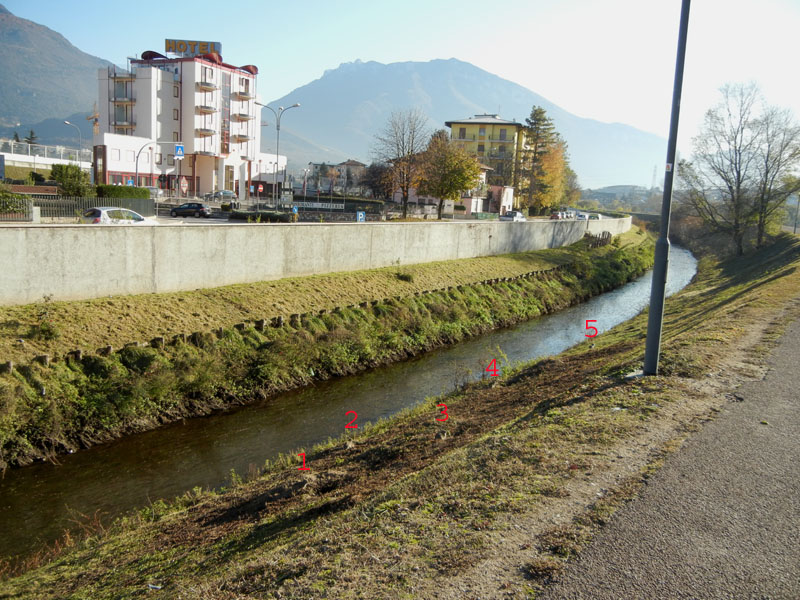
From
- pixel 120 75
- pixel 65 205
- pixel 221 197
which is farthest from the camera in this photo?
pixel 120 75

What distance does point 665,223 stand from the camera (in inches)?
408

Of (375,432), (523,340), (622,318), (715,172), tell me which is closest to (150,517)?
(375,432)

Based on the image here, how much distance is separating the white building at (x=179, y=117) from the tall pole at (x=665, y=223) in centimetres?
5819

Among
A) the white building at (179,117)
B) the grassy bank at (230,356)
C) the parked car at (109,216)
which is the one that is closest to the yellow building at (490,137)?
the white building at (179,117)

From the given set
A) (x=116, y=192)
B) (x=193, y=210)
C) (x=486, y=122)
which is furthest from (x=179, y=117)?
(x=486, y=122)

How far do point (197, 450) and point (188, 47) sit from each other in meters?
77.3

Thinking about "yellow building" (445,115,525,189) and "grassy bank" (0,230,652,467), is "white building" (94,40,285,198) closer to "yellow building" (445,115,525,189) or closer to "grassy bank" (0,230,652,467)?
"yellow building" (445,115,525,189)

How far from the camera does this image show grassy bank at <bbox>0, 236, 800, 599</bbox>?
523 cm

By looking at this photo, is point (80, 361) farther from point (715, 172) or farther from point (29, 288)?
point (715, 172)

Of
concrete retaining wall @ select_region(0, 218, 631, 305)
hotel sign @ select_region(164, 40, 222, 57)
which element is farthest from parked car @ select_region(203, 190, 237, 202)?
concrete retaining wall @ select_region(0, 218, 631, 305)

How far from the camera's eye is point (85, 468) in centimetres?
1186

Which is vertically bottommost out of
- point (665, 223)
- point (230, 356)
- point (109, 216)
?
point (230, 356)

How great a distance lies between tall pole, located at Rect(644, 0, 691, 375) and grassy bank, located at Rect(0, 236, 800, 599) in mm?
584

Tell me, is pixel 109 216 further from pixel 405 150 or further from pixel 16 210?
pixel 405 150
